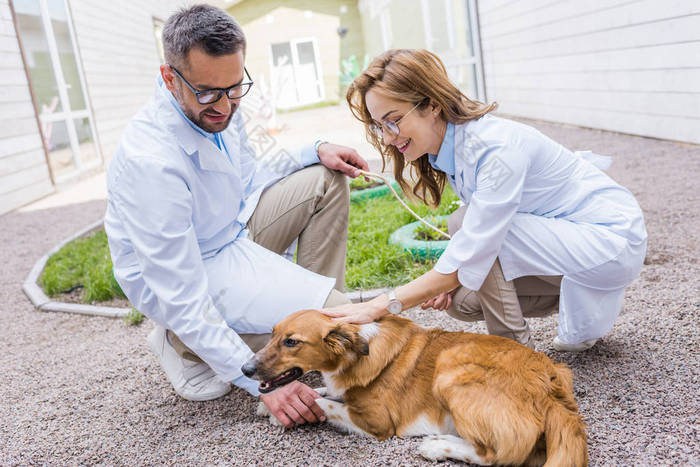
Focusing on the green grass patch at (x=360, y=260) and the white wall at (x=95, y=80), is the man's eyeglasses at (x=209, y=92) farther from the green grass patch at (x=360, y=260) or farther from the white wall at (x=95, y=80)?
the white wall at (x=95, y=80)

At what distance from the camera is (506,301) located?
249 cm

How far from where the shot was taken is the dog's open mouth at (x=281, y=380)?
7.63 ft

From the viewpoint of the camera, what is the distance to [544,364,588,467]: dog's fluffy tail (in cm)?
187

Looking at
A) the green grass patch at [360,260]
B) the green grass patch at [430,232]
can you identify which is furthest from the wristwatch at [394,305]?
the green grass patch at [430,232]

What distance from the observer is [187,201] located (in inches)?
97.8

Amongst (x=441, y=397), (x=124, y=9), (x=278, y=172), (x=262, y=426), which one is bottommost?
(x=262, y=426)

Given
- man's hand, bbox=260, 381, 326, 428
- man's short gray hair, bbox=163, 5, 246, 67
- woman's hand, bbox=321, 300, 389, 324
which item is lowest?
man's hand, bbox=260, 381, 326, 428

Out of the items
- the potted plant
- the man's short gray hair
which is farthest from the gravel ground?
the man's short gray hair

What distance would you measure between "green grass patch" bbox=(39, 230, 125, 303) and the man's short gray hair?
2832 millimetres

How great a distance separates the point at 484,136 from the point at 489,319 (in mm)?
838

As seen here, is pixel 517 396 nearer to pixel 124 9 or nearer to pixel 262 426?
pixel 262 426

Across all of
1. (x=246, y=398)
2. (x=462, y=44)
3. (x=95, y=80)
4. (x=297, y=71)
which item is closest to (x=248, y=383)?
(x=246, y=398)

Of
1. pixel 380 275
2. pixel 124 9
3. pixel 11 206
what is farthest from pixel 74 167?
pixel 380 275

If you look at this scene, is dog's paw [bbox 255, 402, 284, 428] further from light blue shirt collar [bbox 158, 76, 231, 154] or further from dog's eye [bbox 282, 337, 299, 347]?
light blue shirt collar [bbox 158, 76, 231, 154]
